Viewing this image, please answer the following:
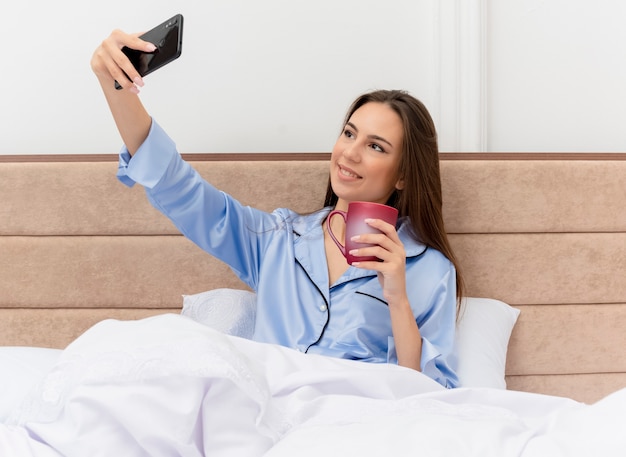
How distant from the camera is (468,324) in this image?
1.70m

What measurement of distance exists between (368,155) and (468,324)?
1.62 feet

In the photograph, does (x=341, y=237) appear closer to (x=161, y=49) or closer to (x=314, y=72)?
(x=314, y=72)

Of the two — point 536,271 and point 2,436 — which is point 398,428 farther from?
point 536,271

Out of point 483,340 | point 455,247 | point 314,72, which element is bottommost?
point 483,340

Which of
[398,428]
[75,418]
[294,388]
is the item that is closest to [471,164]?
[294,388]

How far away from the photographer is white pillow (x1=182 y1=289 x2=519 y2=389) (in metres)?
1.59

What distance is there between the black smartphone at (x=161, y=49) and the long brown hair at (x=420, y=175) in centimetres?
57

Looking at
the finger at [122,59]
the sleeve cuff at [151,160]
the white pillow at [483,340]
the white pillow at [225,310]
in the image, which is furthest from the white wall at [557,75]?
the finger at [122,59]

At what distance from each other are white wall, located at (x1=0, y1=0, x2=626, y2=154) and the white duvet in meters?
0.92

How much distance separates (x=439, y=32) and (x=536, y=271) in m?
0.71

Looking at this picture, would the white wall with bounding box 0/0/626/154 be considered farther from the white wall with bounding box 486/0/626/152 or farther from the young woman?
the young woman

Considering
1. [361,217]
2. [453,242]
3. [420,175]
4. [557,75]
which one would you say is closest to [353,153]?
[420,175]

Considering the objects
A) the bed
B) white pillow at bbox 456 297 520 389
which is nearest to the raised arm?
the bed

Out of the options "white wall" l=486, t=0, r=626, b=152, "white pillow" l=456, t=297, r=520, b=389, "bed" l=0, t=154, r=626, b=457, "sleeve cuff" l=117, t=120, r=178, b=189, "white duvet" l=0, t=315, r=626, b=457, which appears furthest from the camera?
"white wall" l=486, t=0, r=626, b=152
